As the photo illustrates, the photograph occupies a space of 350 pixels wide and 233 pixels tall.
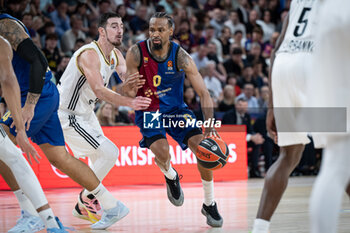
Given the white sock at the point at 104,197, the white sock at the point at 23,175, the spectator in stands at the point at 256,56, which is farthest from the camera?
the spectator in stands at the point at 256,56

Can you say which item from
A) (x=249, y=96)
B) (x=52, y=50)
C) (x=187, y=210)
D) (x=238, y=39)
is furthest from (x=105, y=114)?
(x=238, y=39)

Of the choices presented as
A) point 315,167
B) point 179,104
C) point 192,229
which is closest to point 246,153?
point 315,167

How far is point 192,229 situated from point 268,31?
11794 millimetres

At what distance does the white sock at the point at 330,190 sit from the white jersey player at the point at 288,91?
0.95 meters

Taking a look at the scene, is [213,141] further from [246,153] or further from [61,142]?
[246,153]

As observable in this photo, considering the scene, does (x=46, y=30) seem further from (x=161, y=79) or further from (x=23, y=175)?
(x=23, y=175)

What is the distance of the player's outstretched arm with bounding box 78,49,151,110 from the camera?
5.16 metres

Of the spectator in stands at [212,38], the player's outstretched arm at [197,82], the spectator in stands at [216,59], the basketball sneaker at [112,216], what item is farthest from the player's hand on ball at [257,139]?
the basketball sneaker at [112,216]

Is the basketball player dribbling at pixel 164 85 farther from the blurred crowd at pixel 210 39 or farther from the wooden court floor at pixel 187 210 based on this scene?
the blurred crowd at pixel 210 39

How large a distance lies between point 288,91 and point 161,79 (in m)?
2.55

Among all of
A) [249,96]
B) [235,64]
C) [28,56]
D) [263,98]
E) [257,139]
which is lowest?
[257,139]

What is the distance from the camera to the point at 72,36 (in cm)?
1203

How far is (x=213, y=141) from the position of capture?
535 cm

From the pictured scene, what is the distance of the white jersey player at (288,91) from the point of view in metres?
3.44
